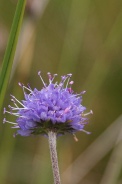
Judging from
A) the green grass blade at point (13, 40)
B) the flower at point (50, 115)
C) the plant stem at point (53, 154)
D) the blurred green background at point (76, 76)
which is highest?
the blurred green background at point (76, 76)

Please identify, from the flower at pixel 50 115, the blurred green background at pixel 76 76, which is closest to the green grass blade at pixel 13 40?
the flower at pixel 50 115

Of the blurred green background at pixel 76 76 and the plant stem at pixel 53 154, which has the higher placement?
the blurred green background at pixel 76 76

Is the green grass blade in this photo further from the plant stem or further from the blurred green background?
the blurred green background

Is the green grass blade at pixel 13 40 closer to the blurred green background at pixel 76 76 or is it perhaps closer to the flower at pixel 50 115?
the flower at pixel 50 115

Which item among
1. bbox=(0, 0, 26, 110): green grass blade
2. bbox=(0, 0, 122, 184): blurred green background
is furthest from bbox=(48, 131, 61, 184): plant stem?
bbox=(0, 0, 122, 184): blurred green background

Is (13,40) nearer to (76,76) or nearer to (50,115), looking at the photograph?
(50,115)

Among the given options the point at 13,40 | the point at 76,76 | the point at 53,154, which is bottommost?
the point at 53,154

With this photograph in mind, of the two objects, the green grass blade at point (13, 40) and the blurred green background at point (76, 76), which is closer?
the green grass blade at point (13, 40)

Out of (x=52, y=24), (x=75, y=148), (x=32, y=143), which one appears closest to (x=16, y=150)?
(x=32, y=143)

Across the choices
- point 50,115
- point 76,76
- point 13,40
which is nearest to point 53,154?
point 50,115
